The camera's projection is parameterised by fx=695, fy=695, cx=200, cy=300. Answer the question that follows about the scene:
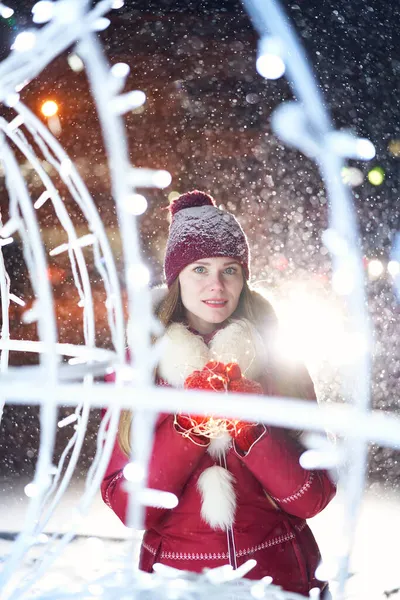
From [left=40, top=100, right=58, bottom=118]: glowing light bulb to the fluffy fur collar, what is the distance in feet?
0.94

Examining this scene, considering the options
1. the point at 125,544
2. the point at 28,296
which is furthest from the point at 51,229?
the point at 125,544

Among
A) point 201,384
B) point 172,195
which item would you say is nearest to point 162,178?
point 172,195

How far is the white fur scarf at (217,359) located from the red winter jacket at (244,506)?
1cm

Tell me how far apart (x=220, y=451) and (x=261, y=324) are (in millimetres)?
134

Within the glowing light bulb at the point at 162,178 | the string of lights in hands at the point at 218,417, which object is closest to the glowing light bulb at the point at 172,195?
the glowing light bulb at the point at 162,178

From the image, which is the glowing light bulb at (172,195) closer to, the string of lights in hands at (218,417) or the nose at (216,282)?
the nose at (216,282)

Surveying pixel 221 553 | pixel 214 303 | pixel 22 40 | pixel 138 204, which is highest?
pixel 22 40

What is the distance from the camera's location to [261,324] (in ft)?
2.27

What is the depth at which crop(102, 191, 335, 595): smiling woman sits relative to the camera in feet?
2.02

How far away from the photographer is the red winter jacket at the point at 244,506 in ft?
2.03

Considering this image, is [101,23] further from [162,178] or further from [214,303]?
[214,303]

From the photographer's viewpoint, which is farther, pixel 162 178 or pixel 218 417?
pixel 162 178

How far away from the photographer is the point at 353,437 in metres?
0.75

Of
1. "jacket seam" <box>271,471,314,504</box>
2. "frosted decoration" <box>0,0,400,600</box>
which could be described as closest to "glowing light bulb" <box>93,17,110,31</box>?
"frosted decoration" <box>0,0,400,600</box>
